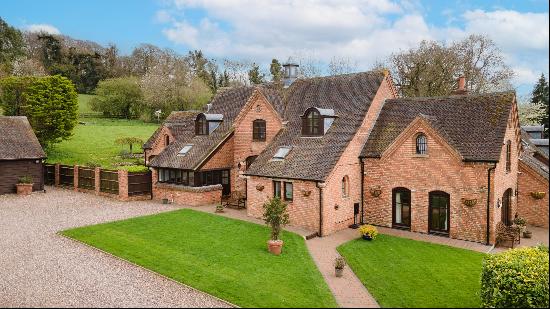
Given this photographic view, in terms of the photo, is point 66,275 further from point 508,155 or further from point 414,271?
point 508,155

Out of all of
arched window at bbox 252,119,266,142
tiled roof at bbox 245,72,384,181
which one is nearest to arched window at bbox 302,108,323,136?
tiled roof at bbox 245,72,384,181

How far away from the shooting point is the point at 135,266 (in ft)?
51.0

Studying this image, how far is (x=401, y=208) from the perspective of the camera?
21.7 metres

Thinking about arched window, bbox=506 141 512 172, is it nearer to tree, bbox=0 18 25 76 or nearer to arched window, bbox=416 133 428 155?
arched window, bbox=416 133 428 155

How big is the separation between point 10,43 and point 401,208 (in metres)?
64.3

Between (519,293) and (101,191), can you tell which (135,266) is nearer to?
(519,293)

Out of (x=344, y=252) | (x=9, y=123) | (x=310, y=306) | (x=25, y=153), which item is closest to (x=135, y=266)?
(x=310, y=306)

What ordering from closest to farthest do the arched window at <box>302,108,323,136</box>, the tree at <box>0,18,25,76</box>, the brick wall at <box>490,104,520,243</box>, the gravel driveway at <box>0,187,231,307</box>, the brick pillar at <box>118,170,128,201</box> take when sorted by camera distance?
the gravel driveway at <box>0,187,231,307</box> < the brick wall at <box>490,104,520,243</box> < the arched window at <box>302,108,323,136</box> < the brick pillar at <box>118,170,128,201</box> < the tree at <box>0,18,25,76</box>

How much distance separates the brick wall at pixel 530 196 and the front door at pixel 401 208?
18.8 ft

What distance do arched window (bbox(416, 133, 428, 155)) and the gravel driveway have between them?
1282 cm

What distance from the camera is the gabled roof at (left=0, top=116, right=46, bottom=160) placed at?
3064cm

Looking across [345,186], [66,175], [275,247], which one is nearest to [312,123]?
[345,186]

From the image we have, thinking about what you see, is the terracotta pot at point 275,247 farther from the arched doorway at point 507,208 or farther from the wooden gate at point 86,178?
the wooden gate at point 86,178

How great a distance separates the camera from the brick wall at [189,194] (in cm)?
2680
